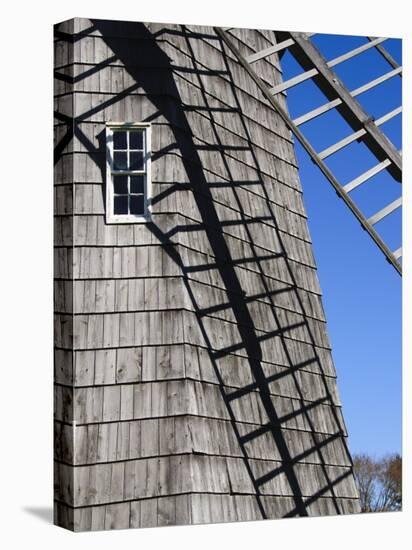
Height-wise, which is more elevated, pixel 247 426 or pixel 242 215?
pixel 242 215

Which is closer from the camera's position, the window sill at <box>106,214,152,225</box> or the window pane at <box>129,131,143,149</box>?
the window sill at <box>106,214,152,225</box>

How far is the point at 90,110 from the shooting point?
7176 millimetres

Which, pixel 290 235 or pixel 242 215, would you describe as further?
pixel 290 235

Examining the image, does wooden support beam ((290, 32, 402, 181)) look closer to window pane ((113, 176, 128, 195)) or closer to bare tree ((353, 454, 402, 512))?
window pane ((113, 176, 128, 195))

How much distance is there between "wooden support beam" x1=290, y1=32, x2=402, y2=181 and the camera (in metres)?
6.80

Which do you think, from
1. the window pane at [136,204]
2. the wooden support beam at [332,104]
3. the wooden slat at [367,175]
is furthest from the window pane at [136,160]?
the wooden slat at [367,175]

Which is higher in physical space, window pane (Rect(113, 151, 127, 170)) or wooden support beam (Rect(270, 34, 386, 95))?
wooden support beam (Rect(270, 34, 386, 95))

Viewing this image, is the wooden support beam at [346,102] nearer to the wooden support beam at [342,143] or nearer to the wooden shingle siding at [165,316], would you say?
the wooden support beam at [342,143]

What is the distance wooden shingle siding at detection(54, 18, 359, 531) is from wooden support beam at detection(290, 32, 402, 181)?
96 centimetres

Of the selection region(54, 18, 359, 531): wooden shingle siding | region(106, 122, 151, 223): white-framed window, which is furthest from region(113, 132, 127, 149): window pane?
region(54, 18, 359, 531): wooden shingle siding

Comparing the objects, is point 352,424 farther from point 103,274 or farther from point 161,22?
point 161,22

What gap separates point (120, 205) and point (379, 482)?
3484mm

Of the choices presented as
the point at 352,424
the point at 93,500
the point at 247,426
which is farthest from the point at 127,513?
the point at 352,424

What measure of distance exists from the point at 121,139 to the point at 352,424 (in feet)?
11.8
